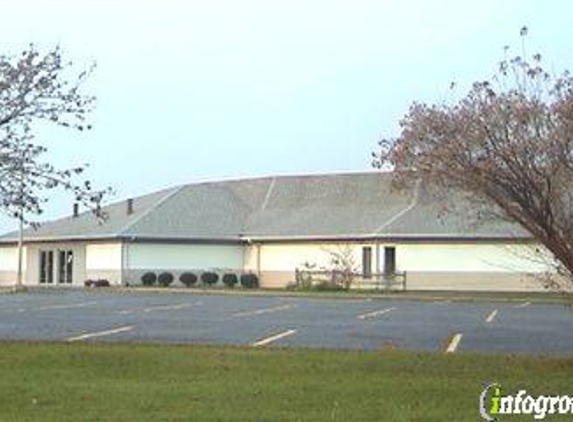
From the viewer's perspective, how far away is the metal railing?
51.1m

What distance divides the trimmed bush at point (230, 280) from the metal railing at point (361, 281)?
4.33 metres

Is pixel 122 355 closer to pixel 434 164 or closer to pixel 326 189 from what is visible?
pixel 434 164

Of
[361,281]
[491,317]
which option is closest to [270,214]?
[361,281]

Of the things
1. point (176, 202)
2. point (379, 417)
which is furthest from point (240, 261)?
point (379, 417)

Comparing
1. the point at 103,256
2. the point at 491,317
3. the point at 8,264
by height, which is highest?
the point at 103,256

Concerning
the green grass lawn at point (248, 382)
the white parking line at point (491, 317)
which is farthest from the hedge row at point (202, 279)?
the green grass lawn at point (248, 382)

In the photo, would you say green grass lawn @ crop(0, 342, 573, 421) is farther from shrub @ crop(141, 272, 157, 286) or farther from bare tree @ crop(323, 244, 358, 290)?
shrub @ crop(141, 272, 157, 286)

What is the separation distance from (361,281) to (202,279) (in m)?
8.09

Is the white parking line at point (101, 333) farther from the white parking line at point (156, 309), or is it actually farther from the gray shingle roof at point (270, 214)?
the gray shingle roof at point (270, 214)

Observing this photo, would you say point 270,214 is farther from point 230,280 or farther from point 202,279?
point 202,279

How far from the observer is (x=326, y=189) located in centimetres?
5997

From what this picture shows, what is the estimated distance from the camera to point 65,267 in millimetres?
59031

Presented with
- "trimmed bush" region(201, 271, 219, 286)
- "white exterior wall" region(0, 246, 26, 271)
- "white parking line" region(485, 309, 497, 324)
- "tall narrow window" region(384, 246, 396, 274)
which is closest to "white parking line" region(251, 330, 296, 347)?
"white parking line" region(485, 309, 497, 324)

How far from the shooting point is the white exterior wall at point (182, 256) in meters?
54.8
